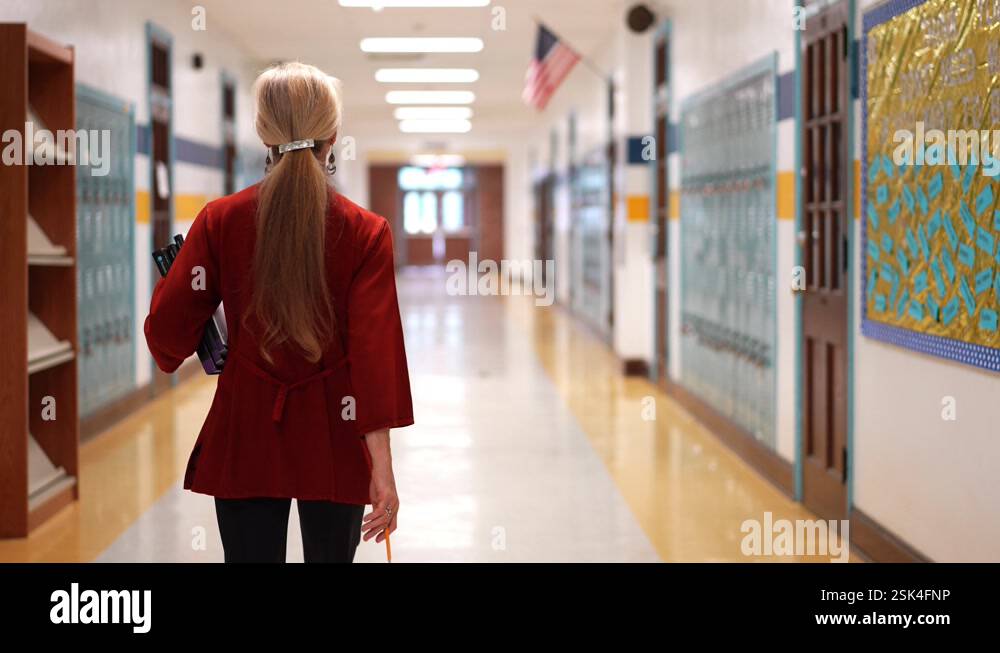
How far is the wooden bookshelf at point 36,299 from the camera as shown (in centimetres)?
449

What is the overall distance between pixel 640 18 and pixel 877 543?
564cm

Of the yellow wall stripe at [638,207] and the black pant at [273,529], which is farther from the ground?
the yellow wall stripe at [638,207]

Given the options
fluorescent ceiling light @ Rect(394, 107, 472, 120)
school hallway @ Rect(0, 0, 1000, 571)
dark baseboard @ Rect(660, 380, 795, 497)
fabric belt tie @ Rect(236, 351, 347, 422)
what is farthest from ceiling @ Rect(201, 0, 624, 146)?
fabric belt tie @ Rect(236, 351, 347, 422)

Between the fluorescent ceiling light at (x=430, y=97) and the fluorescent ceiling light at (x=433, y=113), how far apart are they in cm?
90

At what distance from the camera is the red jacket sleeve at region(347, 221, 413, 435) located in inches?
84.4

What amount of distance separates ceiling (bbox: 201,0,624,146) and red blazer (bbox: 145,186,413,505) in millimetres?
7470

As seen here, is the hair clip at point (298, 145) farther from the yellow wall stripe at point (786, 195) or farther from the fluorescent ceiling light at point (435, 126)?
the fluorescent ceiling light at point (435, 126)

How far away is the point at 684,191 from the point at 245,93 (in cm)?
613

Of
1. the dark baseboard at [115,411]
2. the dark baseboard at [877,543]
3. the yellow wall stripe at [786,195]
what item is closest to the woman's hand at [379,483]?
the dark baseboard at [877,543]

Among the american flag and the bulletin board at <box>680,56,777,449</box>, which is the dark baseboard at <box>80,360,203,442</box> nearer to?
the bulletin board at <box>680,56,777,449</box>
